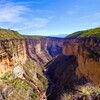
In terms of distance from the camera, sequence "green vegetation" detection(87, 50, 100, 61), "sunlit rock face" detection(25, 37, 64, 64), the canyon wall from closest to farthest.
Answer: "green vegetation" detection(87, 50, 100, 61)
the canyon wall
"sunlit rock face" detection(25, 37, 64, 64)

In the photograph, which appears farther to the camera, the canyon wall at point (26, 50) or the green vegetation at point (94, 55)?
the canyon wall at point (26, 50)

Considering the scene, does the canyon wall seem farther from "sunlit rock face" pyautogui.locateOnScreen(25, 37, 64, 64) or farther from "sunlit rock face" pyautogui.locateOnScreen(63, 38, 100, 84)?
"sunlit rock face" pyautogui.locateOnScreen(63, 38, 100, 84)

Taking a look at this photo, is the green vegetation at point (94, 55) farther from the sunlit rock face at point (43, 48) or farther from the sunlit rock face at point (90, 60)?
the sunlit rock face at point (43, 48)

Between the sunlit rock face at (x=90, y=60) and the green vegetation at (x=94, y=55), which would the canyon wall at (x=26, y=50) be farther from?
the green vegetation at (x=94, y=55)

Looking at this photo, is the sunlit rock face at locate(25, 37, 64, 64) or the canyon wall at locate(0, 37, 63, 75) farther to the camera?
the sunlit rock face at locate(25, 37, 64, 64)

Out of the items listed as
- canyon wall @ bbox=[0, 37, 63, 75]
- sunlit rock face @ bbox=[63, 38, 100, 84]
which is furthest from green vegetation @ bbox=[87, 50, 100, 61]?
canyon wall @ bbox=[0, 37, 63, 75]

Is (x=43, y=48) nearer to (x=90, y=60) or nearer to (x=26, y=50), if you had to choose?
(x=26, y=50)

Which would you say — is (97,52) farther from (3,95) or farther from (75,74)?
(3,95)

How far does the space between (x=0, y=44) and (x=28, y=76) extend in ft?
54.2


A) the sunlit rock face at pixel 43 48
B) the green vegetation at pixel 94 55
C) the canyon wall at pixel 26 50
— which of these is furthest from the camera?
the sunlit rock face at pixel 43 48

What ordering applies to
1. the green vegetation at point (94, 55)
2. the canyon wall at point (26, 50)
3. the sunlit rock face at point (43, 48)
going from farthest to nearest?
the sunlit rock face at point (43, 48), the canyon wall at point (26, 50), the green vegetation at point (94, 55)

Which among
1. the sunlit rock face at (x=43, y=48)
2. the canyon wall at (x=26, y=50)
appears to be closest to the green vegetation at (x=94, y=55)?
the canyon wall at (x=26, y=50)

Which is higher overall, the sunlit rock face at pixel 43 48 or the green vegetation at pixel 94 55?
the green vegetation at pixel 94 55

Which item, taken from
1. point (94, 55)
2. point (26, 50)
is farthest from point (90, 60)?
point (26, 50)
